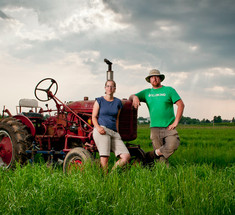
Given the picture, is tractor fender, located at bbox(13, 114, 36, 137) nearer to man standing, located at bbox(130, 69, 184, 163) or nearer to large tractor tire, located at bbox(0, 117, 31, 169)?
large tractor tire, located at bbox(0, 117, 31, 169)

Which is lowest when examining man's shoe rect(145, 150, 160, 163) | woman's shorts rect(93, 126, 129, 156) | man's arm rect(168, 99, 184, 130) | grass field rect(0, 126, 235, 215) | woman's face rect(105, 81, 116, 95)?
grass field rect(0, 126, 235, 215)

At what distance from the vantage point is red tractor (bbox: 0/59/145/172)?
5414 mm

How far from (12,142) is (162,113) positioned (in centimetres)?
308

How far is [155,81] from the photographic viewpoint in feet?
16.4

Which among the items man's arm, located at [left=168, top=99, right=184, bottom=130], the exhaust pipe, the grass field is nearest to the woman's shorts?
the grass field

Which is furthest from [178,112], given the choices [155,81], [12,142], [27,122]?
[12,142]

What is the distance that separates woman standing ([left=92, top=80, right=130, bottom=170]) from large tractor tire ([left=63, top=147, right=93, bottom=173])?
23cm

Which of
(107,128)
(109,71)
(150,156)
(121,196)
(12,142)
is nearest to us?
(121,196)

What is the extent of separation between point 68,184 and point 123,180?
76 centimetres

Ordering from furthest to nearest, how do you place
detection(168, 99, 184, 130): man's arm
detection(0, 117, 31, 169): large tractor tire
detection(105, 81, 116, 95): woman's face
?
detection(0, 117, 31, 169): large tractor tire
detection(168, 99, 184, 130): man's arm
detection(105, 81, 116, 95): woman's face

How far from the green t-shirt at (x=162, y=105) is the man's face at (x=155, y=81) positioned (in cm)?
10

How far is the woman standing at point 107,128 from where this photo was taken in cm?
452

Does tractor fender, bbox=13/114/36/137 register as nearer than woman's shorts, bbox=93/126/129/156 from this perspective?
No

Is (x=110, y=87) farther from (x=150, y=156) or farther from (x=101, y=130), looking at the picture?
(x=150, y=156)
